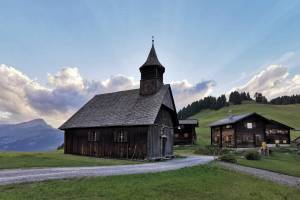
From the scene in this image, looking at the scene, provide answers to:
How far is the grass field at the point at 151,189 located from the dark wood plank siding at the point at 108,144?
15894 millimetres

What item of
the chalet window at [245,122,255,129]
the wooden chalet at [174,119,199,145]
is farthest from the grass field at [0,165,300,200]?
the wooden chalet at [174,119,199,145]

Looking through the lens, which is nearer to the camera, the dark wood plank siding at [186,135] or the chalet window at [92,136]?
the chalet window at [92,136]

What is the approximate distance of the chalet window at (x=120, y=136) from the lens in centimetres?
3569

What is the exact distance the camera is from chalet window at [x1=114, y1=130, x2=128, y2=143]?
117 feet

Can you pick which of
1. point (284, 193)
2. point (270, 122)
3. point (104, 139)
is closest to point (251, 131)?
point (270, 122)

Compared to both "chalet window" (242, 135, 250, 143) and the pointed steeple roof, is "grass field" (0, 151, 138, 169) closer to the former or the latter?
the pointed steeple roof

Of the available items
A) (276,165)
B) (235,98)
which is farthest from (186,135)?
(235,98)

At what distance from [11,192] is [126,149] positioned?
2356cm

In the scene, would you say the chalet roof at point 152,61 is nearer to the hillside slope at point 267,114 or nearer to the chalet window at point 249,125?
the chalet window at point 249,125

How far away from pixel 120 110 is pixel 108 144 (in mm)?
4682

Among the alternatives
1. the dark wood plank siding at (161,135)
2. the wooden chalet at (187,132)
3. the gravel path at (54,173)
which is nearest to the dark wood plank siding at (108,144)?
the dark wood plank siding at (161,135)

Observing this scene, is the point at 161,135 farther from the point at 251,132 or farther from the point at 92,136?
the point at 251,132

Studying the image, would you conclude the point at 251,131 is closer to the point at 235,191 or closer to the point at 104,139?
the point at 104,139

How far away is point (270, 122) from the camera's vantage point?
2726 inches
